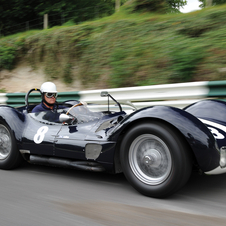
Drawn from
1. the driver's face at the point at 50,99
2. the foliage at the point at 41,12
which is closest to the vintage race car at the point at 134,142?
the driver's face at the point at 50,99

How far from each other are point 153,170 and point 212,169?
51cm

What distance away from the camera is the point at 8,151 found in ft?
12.1

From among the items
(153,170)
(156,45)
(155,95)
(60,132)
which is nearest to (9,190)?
(60,132)

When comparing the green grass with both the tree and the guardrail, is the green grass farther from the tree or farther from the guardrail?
the guardrail

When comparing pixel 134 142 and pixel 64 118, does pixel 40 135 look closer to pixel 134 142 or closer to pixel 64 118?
pixel 64 118

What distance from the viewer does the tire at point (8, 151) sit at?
3.55m

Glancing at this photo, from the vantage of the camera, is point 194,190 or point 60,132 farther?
point 60,132

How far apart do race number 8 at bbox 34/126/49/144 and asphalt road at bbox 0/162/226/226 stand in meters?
0.43

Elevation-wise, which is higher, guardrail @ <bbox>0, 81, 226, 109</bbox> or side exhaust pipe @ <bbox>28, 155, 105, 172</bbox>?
guardrail @ <bbox>0, 81, 226, 109</bbox>

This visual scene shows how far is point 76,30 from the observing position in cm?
1008

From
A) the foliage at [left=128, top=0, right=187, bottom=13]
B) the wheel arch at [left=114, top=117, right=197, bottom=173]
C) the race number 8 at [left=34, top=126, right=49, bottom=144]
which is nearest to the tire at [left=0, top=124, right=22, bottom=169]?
the race number 8 at [left=34, top=126, right=49, bottom=144]

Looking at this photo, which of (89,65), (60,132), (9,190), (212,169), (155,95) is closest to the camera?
(212,169)

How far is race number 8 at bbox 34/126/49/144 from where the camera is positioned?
128 inches

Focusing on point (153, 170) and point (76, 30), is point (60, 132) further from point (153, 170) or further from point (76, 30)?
point (76, 30)
